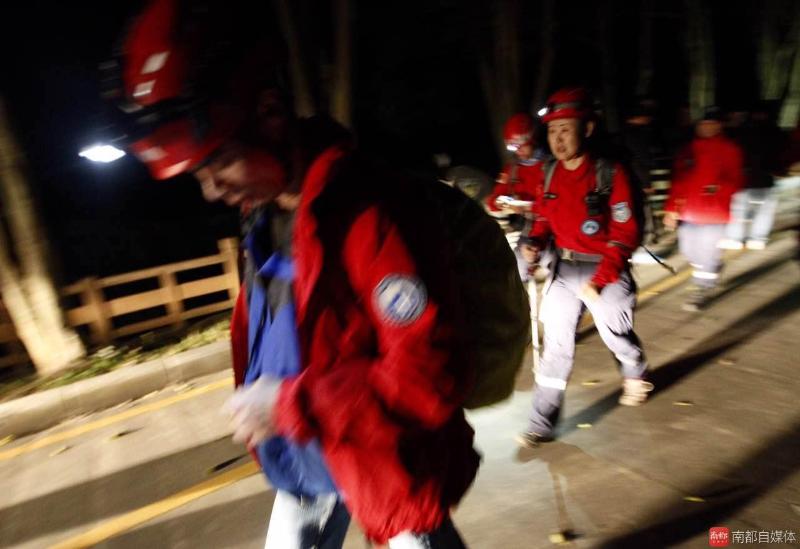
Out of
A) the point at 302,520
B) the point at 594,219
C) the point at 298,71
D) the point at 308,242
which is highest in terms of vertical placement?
the point at 298,71

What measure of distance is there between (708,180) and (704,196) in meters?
0.14

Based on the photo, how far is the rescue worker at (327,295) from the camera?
1085 mm

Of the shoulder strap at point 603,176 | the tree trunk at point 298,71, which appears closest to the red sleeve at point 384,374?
the shoulder strap at point 603,176

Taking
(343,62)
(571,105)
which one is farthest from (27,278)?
(571,105)

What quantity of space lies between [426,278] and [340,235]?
20cm

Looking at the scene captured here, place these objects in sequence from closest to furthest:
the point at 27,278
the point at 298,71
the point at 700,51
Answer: the point at 27,278 → the point at 298,71 → the point at 700,51

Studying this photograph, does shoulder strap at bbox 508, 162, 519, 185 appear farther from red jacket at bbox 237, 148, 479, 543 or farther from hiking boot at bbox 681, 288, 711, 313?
red jacket at bbox 237, 148, 479, 543

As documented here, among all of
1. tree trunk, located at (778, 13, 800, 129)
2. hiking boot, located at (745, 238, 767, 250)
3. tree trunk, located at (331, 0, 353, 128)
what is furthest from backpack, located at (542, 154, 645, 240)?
tree trunk, located at (778, 13, 800, 129)

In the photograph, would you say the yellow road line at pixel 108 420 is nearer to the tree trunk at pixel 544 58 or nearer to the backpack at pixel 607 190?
the backpack at pixel 607 190

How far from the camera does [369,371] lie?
1.12m

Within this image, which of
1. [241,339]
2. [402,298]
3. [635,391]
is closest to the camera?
[402,298]

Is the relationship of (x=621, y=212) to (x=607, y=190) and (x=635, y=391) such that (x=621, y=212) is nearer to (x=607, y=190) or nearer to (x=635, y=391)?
(x=607, y=190)

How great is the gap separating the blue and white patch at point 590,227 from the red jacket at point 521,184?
1.55 m

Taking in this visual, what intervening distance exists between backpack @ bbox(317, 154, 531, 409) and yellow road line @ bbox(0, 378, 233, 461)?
3.81m
